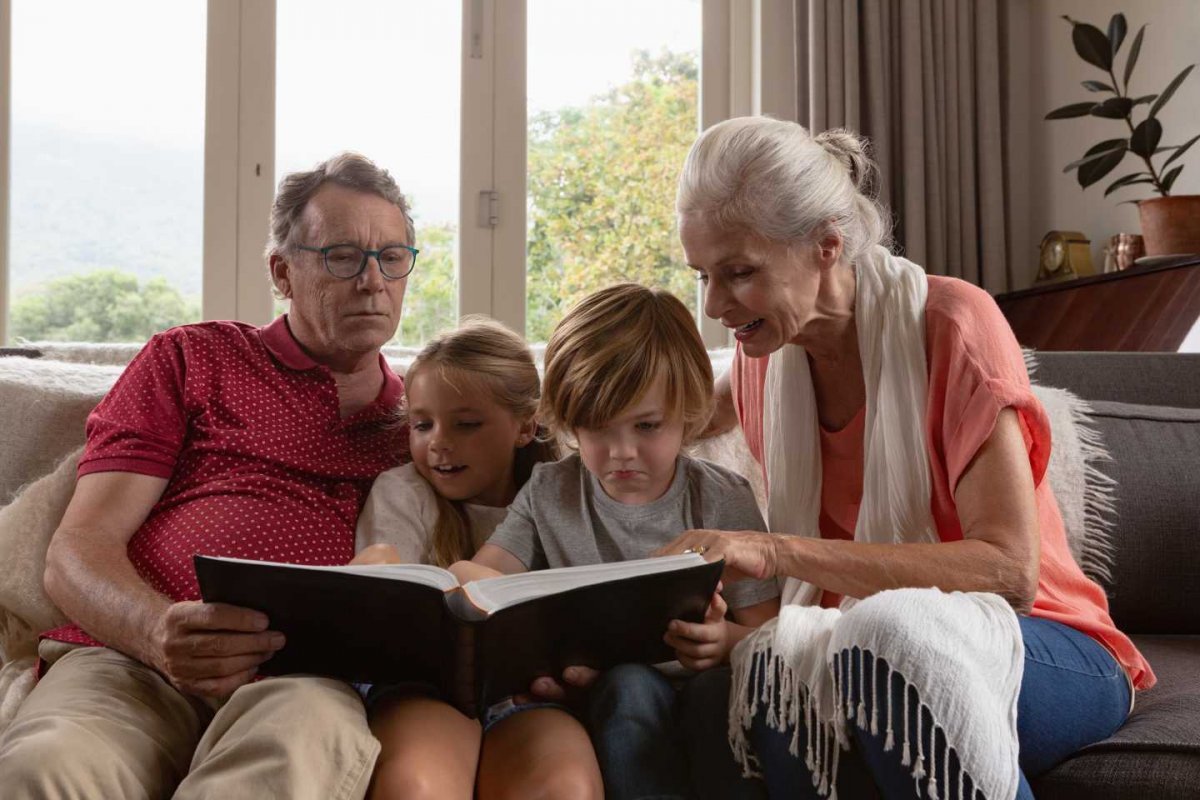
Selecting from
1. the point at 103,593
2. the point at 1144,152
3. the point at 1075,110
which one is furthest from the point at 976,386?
the point at 1075,110

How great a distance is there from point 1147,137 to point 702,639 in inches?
88.1

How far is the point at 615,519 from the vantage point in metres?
1.57

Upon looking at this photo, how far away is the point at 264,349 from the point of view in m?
1.81

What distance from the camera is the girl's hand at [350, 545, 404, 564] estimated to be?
1.47 m

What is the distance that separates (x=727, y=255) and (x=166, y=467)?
821 mm

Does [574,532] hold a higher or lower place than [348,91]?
lower

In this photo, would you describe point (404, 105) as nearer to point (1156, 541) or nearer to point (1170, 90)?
point (1170, 90)

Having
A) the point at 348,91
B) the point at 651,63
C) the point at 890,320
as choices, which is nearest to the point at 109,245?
the point at 348,91

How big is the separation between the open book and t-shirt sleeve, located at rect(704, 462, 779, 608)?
0.22 metres

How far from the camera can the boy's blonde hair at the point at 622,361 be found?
59.1 inches

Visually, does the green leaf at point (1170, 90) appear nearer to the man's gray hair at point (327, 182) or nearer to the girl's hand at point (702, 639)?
the man's gray hair at point (327, 182)

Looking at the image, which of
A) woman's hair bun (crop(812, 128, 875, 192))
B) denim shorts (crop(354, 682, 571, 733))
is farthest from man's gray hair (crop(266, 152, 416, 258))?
denim shorts (crop(354, 682, 571, 733))

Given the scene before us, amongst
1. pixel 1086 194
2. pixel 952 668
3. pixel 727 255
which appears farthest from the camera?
pixel 1086 194

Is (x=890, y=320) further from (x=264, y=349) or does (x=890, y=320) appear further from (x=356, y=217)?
(x=264, y=349)
